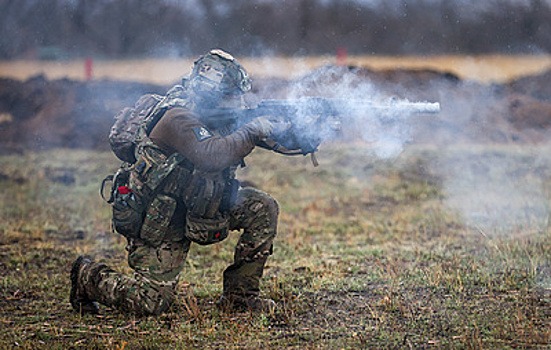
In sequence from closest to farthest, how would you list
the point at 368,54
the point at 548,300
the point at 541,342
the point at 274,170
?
the point at 541,342
the point at 548,300
the point at 274,170
the point at 368,54

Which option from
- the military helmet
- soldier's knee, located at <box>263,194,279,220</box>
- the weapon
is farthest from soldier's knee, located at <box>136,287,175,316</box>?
the military helmet

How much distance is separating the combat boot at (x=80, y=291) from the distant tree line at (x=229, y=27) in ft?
43.2

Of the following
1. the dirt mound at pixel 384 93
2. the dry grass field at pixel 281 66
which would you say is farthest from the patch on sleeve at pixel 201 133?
the dry grass field at pixel 281 66

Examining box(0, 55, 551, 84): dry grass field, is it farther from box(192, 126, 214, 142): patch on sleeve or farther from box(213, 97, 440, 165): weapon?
box(192, 126, 214, 142): patch on sleeve

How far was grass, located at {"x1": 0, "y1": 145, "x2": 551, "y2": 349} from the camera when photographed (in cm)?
552

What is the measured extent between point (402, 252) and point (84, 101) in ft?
48.4

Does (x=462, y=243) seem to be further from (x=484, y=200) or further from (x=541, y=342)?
(x=541, y=342)

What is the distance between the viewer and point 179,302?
6.35 m

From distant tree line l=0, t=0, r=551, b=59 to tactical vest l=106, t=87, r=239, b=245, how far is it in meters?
13.1

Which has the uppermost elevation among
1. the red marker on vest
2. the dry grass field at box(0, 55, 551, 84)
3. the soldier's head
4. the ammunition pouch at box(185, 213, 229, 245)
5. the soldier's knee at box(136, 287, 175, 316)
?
the soldier's head

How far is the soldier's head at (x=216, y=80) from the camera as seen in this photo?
19.4 feet

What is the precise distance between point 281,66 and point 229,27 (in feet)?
7.92

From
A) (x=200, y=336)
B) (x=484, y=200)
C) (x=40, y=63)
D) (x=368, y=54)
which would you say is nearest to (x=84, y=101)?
(x=40, y=63)

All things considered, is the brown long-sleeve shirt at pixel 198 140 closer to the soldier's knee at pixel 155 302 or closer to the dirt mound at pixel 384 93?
the soldier's knee at pixel 155 302
